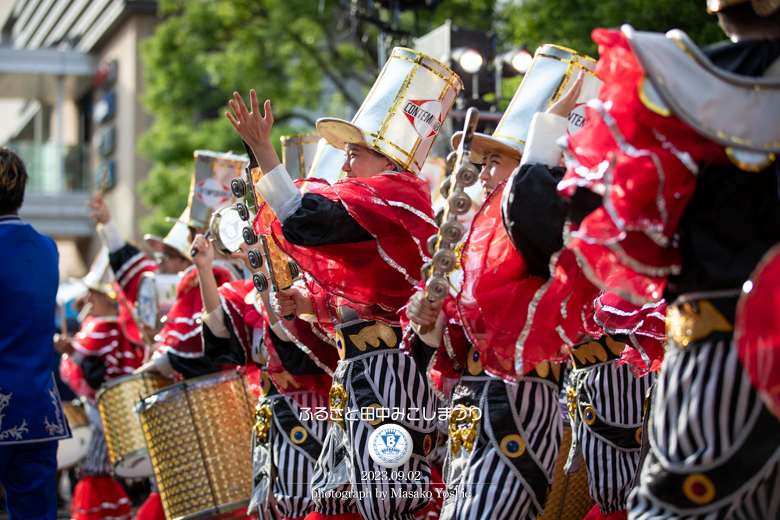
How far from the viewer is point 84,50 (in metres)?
26.5

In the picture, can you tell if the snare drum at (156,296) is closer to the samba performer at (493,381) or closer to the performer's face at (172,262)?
the performer's face at (172,262)

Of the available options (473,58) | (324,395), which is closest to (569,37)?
(473,58)

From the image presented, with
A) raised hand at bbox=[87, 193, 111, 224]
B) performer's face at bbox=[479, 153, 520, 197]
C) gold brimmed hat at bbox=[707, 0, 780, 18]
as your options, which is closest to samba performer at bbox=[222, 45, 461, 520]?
performer's face at bbox=[479, 153, 520, 197]

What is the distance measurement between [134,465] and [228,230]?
2.01m

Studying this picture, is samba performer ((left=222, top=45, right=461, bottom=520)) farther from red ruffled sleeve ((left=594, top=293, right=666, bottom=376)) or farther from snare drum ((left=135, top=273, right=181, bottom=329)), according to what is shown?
snare drum ((left=135, top=273, right=181, bottom=329))

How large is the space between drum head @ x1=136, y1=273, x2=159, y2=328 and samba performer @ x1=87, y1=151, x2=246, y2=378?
5cm

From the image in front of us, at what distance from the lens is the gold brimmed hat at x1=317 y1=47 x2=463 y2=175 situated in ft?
12.4

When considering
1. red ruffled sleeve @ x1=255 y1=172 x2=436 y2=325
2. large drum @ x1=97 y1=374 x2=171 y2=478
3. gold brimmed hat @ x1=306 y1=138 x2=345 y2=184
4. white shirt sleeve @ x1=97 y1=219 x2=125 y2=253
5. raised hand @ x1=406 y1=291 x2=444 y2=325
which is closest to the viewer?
raised hand @ x1=406 y1=291 x2=444 y2=325

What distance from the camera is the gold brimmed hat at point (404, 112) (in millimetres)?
3787

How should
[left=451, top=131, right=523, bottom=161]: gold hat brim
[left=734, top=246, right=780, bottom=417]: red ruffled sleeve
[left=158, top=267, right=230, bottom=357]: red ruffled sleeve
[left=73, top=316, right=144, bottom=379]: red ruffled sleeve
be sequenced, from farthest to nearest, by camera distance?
[left=73, top=316, right=144, bottom=379]: red ruffled sleeve
[left=158, top=267, right=230, bottom=357]: red ruffled sleeve
[left=451, top=131, right=523, bottom=161]: gold hat brim
[left=734, top=246, right=780, bottom=417]: red ruffled sleeve

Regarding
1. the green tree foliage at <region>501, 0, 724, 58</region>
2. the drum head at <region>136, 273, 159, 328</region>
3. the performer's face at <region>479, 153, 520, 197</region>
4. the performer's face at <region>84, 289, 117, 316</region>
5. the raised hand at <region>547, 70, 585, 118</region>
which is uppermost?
the green tree foliage at <region>501, 0, 724, 58</region>

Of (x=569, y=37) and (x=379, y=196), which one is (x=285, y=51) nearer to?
(x=569, y=37)

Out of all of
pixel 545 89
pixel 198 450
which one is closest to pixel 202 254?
pixel 198 450

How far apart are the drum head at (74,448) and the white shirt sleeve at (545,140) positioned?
493 centimetres
